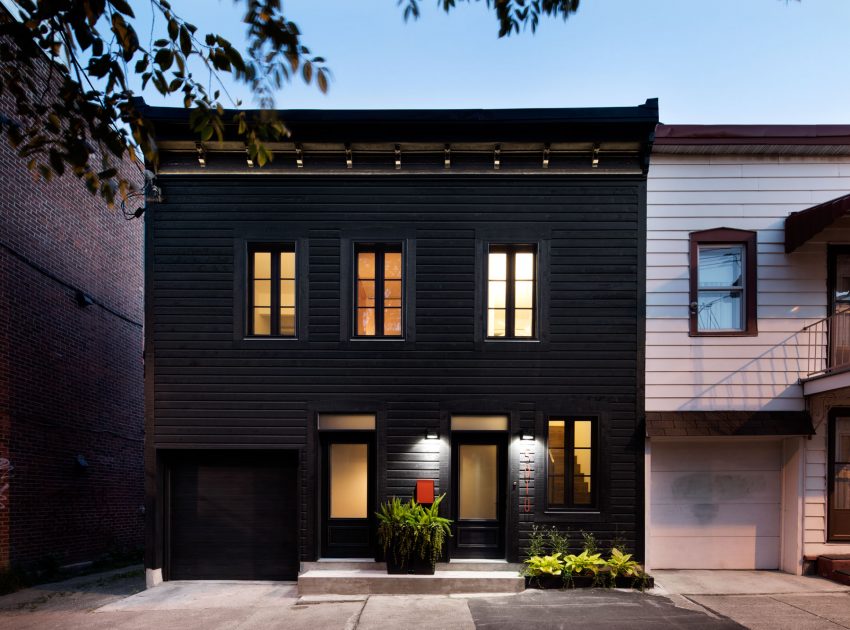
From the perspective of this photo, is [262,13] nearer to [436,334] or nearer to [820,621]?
[436,334]

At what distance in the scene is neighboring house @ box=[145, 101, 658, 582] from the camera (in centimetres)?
999

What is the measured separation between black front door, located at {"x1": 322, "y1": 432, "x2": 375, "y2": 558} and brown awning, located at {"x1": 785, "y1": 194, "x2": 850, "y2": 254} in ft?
26.0

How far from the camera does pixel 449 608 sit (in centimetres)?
845

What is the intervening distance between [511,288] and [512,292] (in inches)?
2.9

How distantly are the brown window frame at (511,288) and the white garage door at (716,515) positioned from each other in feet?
11.3

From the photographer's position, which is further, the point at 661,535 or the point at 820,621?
the point at 661,535

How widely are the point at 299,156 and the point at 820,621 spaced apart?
10371 mm

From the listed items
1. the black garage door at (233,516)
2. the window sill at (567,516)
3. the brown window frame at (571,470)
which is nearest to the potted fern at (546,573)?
the window sill at (567,516)

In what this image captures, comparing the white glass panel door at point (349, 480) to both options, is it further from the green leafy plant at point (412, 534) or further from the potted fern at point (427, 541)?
the potted fern at point (427, 541)

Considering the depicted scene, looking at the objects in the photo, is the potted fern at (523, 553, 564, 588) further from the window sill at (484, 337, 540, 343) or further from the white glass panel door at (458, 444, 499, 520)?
the window sill at (484, 337, 540, 343)

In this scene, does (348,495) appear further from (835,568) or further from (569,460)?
(835,568)

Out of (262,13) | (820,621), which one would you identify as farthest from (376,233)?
(820,621)

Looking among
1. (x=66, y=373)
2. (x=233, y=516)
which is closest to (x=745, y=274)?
(x=233, y=516)

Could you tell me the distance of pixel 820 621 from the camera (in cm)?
773
